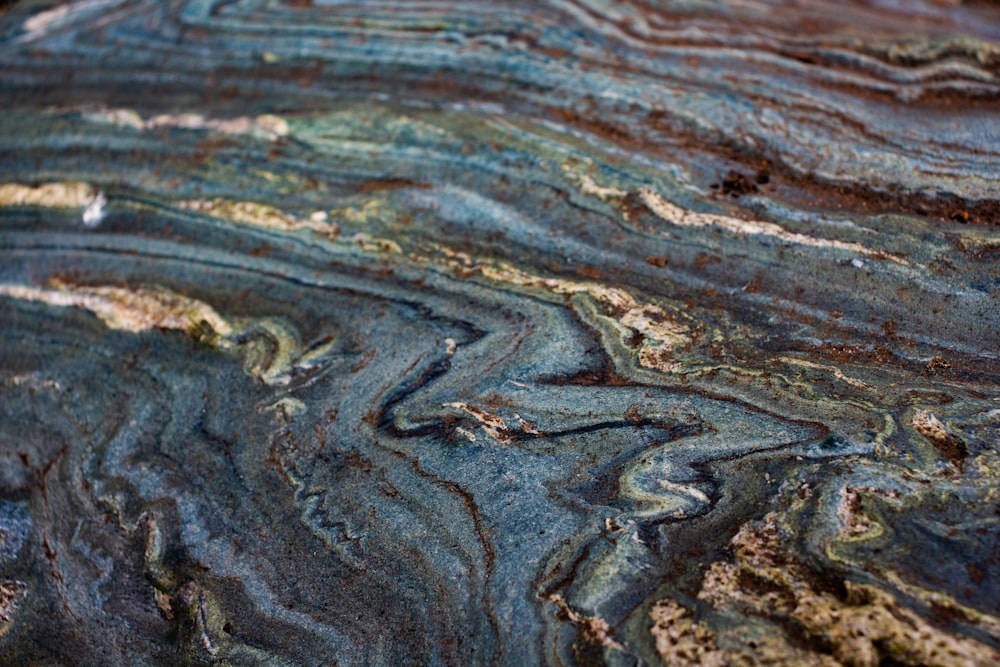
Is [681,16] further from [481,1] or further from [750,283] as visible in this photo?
[750,283]

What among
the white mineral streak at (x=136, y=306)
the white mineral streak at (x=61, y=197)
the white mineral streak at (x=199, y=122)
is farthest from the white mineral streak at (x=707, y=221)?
the white mineral streak at (x=61, y=197)

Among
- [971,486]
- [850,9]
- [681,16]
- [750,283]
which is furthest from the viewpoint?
[850,9]

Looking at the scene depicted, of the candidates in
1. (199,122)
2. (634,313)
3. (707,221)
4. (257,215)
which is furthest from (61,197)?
(707,221)

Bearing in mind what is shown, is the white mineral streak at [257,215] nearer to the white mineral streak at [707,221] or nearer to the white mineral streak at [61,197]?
the white mineral streak at [61,197]

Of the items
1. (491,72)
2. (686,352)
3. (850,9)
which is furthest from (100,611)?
(850,9)

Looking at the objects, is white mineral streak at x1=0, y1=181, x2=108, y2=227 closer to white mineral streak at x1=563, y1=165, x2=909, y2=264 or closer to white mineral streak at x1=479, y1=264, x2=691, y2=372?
white mineral streak at x1=479, y1=264, x2=691, y2=372

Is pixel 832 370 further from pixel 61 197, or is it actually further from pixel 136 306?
pixel 61 197
